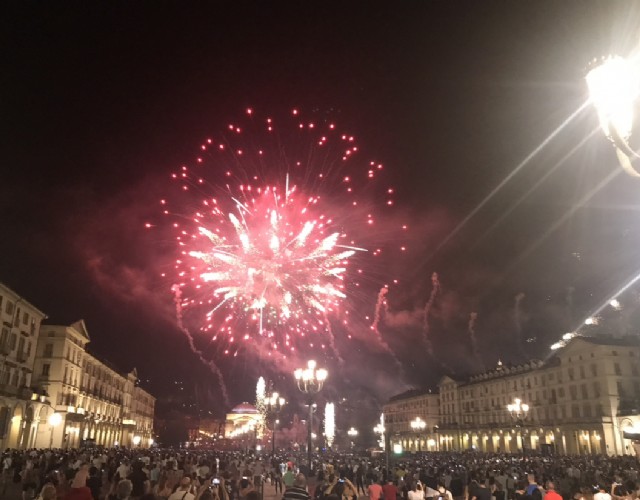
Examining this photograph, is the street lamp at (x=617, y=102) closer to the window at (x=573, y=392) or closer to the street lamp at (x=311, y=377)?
the street lamp at (x=311, y=377)

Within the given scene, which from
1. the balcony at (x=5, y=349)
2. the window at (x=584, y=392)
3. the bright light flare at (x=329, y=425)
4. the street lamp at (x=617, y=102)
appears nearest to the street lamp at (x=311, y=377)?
the street lamp at (x=617, y=102)

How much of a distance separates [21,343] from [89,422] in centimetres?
2219

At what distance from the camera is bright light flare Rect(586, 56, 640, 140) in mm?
7805

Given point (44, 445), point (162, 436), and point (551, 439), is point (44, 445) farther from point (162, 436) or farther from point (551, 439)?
point (162, 436)

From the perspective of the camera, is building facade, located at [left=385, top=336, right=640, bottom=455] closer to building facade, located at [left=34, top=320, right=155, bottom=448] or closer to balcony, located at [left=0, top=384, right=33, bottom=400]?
balcony, located at [left=0, top=384, right=33, bottom=400]

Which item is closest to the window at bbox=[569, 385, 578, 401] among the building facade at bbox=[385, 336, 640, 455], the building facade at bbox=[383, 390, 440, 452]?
the building facade at bbox=[385, 336, 640, 455]

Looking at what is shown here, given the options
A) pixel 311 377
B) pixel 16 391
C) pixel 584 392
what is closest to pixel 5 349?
pixel 16 391

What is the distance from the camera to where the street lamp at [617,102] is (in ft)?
25.4

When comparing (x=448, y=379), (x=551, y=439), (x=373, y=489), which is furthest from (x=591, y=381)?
(x=373, y=489)

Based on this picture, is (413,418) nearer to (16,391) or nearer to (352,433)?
(352,433)

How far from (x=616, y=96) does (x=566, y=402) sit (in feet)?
209

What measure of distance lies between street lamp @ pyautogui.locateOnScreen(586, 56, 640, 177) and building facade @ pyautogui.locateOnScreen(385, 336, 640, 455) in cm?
3848

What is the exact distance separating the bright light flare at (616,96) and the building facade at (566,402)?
38.6 metres

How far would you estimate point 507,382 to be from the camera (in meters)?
78.2
